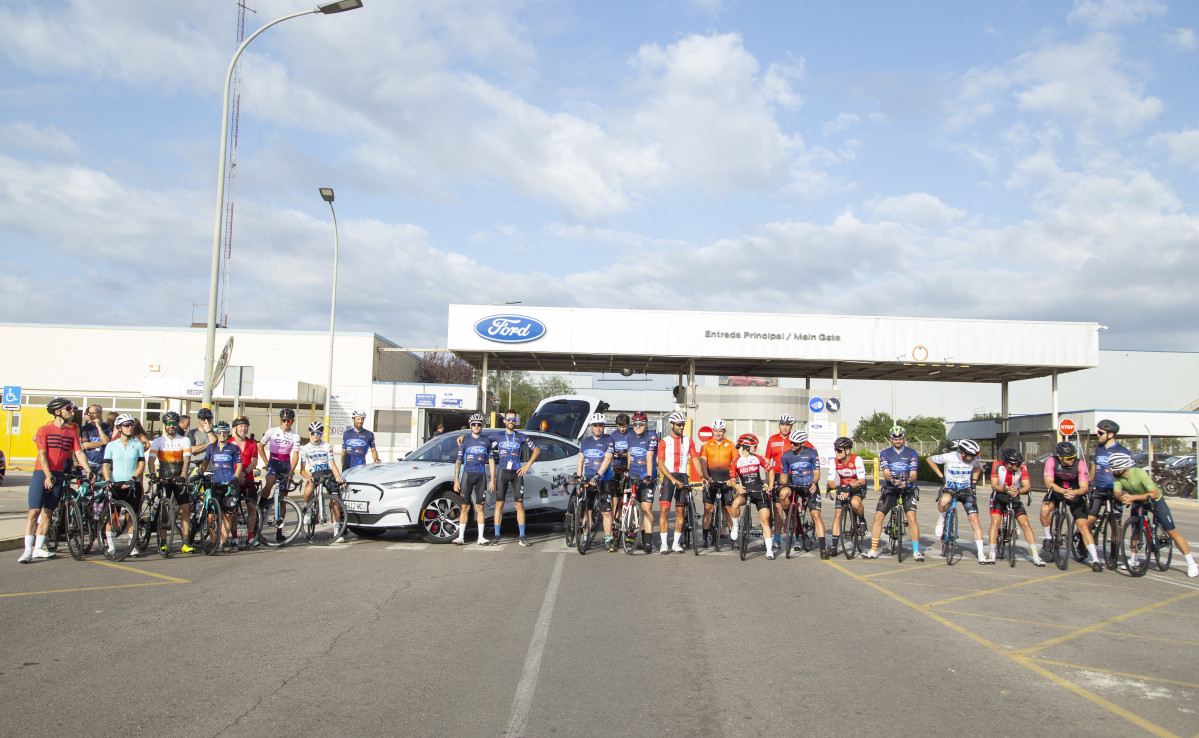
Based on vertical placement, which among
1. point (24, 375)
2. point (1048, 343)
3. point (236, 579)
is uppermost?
point (1048, 343)

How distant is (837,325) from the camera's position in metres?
32.0

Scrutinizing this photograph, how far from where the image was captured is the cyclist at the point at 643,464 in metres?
11.2

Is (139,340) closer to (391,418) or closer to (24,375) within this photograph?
(24,375)

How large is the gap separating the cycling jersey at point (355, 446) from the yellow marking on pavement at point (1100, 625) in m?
9.75

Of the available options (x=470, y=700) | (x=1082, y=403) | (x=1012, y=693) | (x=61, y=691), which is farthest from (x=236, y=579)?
(x=1082, y=403)

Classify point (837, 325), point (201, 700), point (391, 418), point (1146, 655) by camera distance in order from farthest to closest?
point (391, 418)
point (837, 325)
point (1146, 655)
point (201, 700)

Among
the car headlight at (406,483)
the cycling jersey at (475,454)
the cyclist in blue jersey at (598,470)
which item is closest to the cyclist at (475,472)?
the cycling jersey at (475,454)

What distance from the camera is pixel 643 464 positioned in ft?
36.8

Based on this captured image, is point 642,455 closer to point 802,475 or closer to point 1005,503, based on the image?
point 802,475

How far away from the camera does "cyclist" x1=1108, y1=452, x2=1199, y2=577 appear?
9.73 metres

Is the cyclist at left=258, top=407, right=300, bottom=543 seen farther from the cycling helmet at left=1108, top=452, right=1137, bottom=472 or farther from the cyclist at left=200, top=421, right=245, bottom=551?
the cycling helmet at left=1108, top=452, right=1137, bottom=472

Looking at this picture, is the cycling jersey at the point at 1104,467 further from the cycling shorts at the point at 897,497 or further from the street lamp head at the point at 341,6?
the street lamp head at the point at 341,6

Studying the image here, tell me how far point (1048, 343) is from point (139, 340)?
1544 inches

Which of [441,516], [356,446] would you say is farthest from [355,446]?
[441,516]
